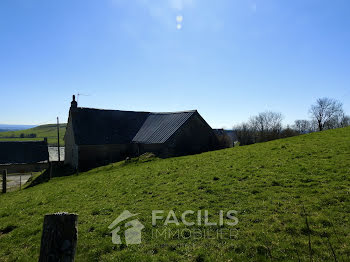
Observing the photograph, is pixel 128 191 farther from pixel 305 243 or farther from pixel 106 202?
pixel 305 243

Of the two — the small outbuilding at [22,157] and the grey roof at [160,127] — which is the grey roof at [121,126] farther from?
the small outbuilding at [22,157]

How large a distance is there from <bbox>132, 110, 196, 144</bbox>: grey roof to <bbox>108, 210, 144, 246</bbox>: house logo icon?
19.6m

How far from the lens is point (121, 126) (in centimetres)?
3622

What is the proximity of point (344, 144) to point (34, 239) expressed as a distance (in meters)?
19.5

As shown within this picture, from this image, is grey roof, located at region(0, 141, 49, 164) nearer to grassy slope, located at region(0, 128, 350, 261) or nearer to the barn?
the barn

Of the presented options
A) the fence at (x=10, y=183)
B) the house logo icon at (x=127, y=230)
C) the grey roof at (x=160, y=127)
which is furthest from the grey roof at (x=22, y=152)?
the house logo icon at (x=127, y=230)

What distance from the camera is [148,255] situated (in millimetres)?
5617

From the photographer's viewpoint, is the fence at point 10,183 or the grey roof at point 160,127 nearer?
the fence at point 10,183

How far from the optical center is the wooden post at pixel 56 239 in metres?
3.07

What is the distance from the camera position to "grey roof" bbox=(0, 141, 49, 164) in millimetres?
44969

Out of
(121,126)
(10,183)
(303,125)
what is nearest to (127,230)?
(121,126)

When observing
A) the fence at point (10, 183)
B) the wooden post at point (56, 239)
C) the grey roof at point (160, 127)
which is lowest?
the fence at point (10, 183)

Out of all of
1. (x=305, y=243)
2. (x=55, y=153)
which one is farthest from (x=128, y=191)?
(x=55, y=153)

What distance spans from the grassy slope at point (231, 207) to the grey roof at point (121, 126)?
1616 centimetres
